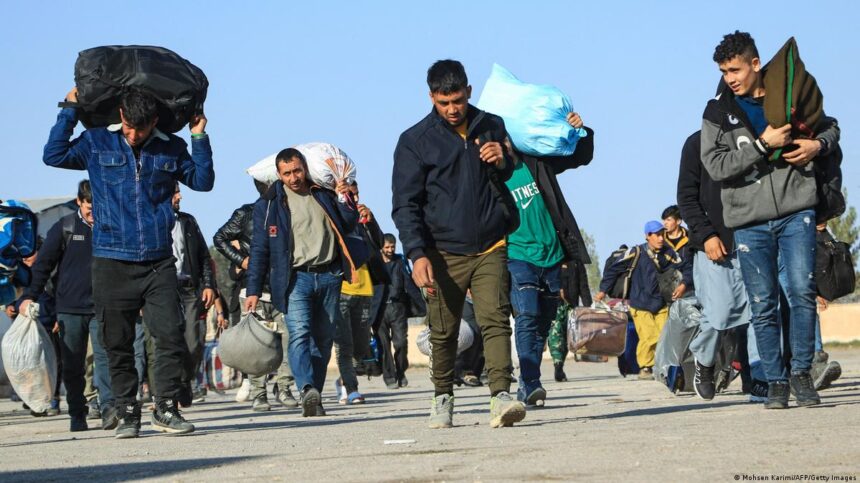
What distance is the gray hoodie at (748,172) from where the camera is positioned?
916 centimetres

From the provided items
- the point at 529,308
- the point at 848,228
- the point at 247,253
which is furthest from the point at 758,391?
the point at 848,228

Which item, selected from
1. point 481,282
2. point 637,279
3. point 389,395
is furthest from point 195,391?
point 481,282

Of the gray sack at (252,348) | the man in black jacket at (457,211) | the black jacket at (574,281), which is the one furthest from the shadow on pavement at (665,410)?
the black jacket at (574,281)

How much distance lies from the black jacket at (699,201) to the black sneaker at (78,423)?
15.3 feet

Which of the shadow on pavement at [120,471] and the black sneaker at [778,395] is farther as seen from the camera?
the black sneaker at [778,395]

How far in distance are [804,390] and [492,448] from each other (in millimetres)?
2922

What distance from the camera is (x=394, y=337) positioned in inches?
839

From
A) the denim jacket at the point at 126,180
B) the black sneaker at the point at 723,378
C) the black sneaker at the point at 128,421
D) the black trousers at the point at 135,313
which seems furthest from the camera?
the black sneaker at the point at 723,378

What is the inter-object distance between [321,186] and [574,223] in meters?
2.25

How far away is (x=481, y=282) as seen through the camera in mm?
8898

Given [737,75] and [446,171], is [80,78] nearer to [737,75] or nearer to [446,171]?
[446,171]

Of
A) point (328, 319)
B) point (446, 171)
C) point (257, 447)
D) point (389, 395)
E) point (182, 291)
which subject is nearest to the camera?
point (257, 447)

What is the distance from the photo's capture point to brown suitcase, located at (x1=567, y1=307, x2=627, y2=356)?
71.5ft

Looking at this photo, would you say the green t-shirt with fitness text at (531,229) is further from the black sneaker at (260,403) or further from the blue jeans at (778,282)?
the black sneaker at (260,403)
